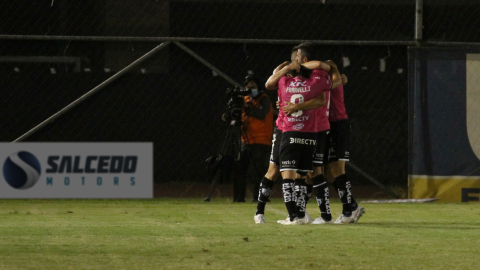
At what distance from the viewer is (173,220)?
8898 mm

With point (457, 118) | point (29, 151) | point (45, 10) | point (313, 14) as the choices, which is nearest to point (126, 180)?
point (29, 151)

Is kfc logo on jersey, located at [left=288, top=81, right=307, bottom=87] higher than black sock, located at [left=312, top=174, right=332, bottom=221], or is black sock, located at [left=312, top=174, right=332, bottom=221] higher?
kfc logo on jersey, located at [left=288, top=81, right=307, bottom=87]

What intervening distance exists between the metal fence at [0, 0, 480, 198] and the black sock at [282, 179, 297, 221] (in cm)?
450

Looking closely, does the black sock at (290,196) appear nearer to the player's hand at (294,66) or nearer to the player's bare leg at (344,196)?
the player's bare leg at (344,196)

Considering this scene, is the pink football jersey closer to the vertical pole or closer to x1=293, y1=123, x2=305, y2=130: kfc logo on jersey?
x1=293, y1=123, x2=305, y2=130: kfc logo on jersey

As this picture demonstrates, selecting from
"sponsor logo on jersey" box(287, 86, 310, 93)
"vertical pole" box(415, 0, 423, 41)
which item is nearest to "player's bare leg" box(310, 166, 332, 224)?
"sponsor logo on jersey" box(287, 86, 310, 93)

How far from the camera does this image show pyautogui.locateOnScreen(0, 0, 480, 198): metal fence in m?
12.4

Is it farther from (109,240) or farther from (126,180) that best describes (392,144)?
(109,240)

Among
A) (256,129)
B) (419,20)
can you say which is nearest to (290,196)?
(256,129)

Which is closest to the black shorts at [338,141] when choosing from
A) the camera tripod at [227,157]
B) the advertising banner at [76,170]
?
the camera tripod at [227,157]

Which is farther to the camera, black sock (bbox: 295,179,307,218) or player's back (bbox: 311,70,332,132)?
black sock (bbox: 295,179,307,218)

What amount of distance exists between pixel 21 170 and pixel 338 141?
5.06m

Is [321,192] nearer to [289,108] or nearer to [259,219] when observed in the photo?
[259,219]

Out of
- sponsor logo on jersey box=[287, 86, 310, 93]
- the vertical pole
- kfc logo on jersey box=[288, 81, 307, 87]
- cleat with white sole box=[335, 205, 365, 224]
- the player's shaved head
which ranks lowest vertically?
cleat with white sole box=[335, 205, 365, 224]
